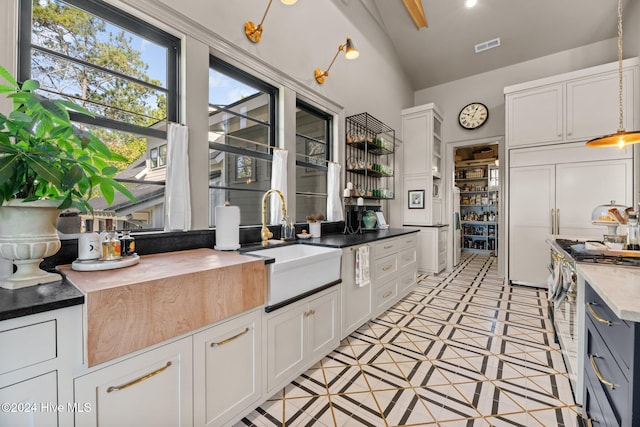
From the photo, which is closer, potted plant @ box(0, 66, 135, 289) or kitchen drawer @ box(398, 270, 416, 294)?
potted plant @ box(0, 66, 135, 289)

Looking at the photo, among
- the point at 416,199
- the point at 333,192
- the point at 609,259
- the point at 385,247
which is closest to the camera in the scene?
the point at 609,259

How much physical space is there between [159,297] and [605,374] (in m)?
1.78

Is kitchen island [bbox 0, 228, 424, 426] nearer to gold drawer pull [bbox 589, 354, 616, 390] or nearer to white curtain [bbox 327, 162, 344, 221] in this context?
gold drawer pull [bbox 589, 354, 616, 390]

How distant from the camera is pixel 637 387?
78cm

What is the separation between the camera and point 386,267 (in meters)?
3.01

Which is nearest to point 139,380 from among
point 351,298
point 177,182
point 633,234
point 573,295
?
point 177,182

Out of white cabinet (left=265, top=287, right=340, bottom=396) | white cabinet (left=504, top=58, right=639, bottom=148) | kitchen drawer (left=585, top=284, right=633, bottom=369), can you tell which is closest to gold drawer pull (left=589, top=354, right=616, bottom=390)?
kitchen drawer (left=585, top=284, right=633, bottom=369)

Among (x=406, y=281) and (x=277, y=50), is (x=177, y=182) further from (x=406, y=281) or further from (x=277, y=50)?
(x=406, y=281)

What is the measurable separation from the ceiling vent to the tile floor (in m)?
4.18

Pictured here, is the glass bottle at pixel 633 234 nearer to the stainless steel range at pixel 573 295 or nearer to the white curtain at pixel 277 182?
the stainless steel range at pixel 573 295

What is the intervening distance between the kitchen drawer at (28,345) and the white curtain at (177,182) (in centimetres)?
100

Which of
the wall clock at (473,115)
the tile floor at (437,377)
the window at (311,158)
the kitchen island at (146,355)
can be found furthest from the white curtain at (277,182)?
the wall clock at (473,115)

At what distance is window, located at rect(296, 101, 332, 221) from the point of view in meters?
3.07

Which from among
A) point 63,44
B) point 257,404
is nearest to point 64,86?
point 63,44
